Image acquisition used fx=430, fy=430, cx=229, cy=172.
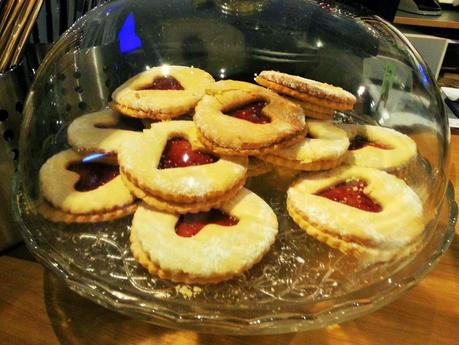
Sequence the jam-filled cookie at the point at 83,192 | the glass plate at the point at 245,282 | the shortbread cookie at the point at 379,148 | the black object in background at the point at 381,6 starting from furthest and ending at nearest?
the black object in background at the point at 381,6
the shortbread cookie at the point at 379,148
the jam-filled cookie at the point at 83,192
the glass plate at the point at 245,282

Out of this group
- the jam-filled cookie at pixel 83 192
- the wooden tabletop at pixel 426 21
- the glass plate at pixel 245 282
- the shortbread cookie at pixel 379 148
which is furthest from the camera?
the wooden tabletop at pixel 426 21

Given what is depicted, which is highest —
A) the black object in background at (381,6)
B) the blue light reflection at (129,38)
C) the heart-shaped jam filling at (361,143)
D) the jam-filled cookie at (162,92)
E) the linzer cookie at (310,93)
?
the black object in background at (381,6)

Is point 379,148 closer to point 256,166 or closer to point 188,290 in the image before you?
point 256,166

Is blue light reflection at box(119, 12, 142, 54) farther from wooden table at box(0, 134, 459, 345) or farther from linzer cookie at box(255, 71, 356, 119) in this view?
wooden table at box(0, 134, 459, 345)

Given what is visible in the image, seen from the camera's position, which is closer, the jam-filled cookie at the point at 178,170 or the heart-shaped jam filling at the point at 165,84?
the jam-filled cookie at the point at 178,170

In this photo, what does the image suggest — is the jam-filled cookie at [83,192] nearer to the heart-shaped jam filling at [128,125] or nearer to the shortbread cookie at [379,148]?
the heart-shaped jam filling at [128,125]

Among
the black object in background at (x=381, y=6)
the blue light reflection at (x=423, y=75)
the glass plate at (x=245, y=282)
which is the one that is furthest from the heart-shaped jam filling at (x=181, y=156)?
the black object in background at (x=381, y=6)

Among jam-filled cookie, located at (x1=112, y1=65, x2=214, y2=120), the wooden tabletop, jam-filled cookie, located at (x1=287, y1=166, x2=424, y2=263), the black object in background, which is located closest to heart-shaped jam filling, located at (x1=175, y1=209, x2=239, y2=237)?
jam-filled cookie, located at (x1=287, y1=166, x2=424, y2=263)
